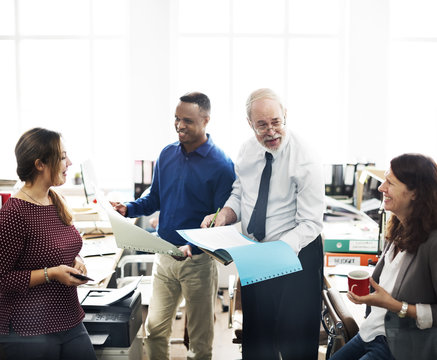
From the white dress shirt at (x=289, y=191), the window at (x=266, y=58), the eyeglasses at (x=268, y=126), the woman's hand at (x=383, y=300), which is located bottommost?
the woman's hand at (x=383, y=300)

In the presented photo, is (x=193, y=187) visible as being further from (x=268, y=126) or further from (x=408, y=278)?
(x=408, y=278)

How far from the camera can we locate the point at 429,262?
1759 millimetres

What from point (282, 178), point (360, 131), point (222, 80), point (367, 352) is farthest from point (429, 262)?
point (222, 80)

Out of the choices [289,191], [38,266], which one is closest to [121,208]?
[38,266]

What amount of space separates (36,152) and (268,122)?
95cm

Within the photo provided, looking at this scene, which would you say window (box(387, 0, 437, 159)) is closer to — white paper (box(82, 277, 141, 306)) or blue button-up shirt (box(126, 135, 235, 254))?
blue button-up shirt (box(126, 135, 235, 254))

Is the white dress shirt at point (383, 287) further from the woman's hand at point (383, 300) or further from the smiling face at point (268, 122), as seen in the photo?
the smiling face at point (268, 122)

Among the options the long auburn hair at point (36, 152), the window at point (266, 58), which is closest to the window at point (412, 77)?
the window at point (266, 58)

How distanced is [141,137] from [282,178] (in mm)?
2753

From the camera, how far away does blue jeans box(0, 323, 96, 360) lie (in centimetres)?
179

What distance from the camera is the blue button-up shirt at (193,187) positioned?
8.38 feet

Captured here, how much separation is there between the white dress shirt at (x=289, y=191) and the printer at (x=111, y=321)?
27.6 inches

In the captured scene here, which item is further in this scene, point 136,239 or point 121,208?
point 121,208

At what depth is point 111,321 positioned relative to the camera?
2293mm
